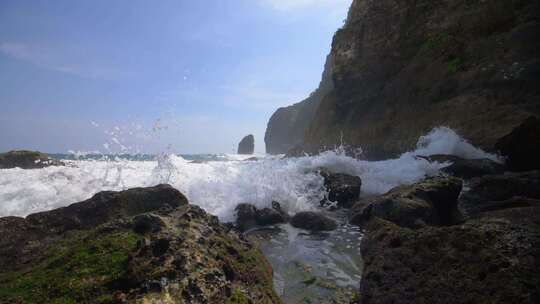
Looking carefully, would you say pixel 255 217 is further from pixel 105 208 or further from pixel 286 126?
pixel 286 126

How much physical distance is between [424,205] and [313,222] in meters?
2.55

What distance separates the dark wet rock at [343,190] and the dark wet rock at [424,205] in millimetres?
3228

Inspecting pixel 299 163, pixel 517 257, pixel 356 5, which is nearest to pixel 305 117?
pixel 356 5

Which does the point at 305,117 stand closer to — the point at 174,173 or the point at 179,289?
the point at 174,173

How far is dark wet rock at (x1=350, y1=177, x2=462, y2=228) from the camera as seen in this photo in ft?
19.5

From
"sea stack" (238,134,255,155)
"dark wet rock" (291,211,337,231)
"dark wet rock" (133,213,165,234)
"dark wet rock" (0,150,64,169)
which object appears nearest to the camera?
"dark wet rock" (133,213,165,234)

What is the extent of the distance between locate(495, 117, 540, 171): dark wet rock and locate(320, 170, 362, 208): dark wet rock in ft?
15.2

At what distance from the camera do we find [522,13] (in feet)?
56.1

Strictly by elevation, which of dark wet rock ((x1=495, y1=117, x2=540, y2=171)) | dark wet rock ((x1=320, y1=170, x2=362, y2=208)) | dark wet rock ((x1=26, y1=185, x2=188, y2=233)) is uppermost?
dark wet rock ((x1=495, y1=117, x2=540, y2=171))

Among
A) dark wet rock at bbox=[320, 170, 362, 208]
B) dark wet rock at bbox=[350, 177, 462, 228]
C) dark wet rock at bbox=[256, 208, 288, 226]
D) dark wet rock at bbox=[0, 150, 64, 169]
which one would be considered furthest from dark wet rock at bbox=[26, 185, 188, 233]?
dark wet rock at bbox=[0, 150, 64, 169]

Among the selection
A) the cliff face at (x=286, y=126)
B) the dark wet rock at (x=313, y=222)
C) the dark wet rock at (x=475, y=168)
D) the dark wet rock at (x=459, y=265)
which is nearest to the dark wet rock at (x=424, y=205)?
the dark wet rock at (x=313, y=222)

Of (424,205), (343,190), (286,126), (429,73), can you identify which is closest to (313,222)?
(424,205)

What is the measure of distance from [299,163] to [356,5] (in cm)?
2192

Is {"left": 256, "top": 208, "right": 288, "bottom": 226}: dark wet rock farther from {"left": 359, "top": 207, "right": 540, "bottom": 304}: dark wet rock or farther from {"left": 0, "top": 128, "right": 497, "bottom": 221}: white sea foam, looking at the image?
{"left": 359, "top": 207, "right": 540, "bottom": 304}: dark wet rock
